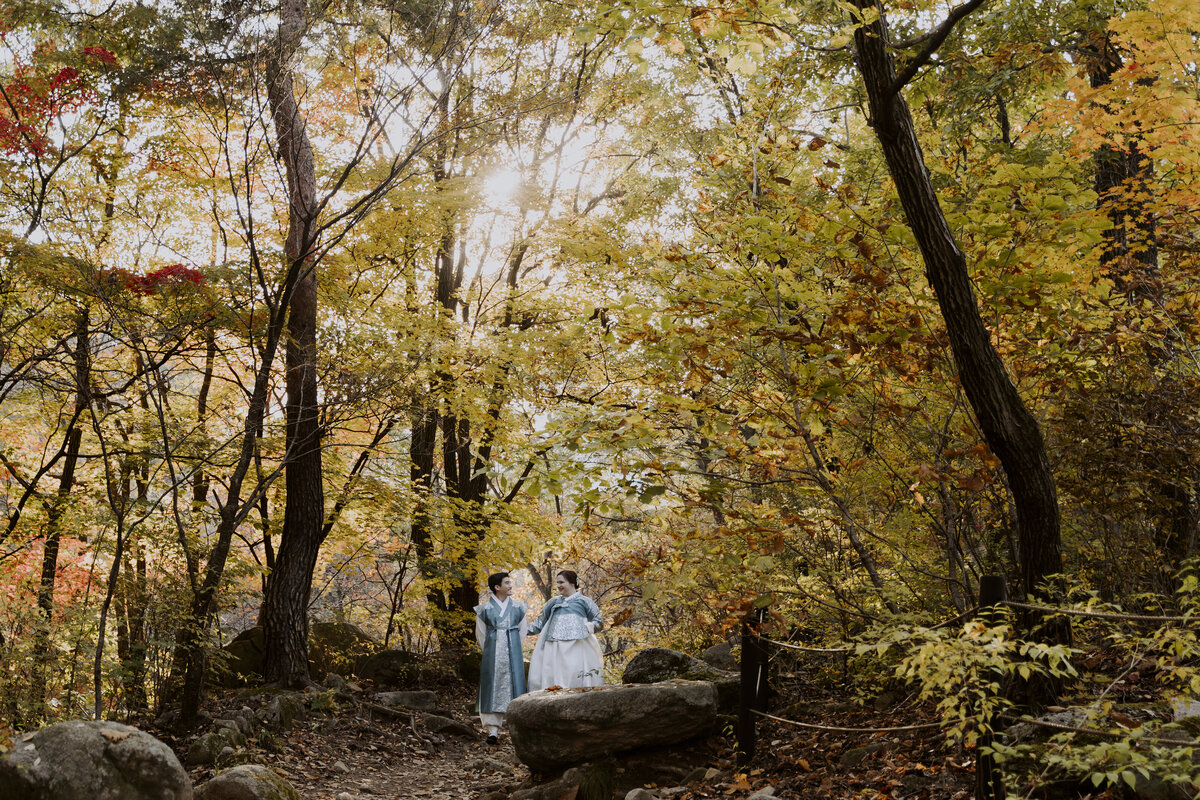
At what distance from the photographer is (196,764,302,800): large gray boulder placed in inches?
201

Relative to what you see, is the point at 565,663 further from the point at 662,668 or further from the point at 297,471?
the point at 297,471

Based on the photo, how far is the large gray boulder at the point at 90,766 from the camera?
4.31 metres

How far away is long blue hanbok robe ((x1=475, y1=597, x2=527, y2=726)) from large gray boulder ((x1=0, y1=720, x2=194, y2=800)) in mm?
4285

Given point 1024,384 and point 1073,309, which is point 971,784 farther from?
point 1073,309

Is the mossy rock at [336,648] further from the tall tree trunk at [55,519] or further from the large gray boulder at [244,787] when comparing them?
the large gray boulder at [244,787]

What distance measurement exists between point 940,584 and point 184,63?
773cm

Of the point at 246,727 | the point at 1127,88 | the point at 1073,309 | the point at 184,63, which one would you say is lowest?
the point at 246,727

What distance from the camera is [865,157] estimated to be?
816 centimetres

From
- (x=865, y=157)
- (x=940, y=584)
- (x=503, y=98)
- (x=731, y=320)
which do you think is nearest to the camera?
(x=731, y=320)

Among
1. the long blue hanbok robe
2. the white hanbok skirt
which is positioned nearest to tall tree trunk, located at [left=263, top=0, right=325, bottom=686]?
the long blue hanbok robe

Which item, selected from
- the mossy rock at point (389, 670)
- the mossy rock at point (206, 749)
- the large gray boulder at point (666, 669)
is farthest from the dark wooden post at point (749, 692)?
the mossy rock at point (389, 670)

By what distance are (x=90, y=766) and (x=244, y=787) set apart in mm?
970

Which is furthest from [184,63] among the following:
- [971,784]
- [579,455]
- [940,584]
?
[971,784]

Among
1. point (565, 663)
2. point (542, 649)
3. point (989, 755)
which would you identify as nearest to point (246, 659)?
point (542, 649)
